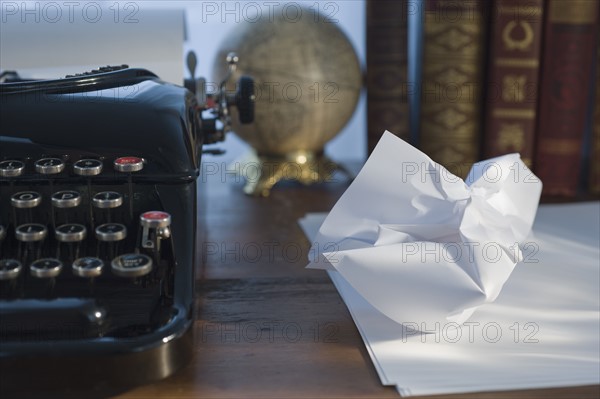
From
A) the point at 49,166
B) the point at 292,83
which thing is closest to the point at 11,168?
the point at 49,166

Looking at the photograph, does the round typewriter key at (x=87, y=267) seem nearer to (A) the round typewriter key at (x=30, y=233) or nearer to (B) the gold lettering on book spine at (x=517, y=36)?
(A) the round typewriter key at (x=30, y=233)

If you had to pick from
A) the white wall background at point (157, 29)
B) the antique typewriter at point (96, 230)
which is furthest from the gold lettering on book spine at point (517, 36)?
the antique typewriter at point (96, 230)

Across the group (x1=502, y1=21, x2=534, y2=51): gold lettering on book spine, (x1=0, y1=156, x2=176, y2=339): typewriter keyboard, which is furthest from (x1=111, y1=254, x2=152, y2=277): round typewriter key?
(x1=502, y1=21, x2=534, y2=51): gold lettering on book spine

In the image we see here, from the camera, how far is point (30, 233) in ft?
1.87

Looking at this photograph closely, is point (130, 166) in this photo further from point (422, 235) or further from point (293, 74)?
point (293, 74)

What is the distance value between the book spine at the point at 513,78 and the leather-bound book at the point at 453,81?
0.06 feet

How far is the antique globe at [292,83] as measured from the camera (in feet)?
3.49

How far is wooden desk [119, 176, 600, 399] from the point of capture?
0.54 metres

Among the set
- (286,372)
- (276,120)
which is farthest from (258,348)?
(276,120)

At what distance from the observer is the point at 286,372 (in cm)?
57

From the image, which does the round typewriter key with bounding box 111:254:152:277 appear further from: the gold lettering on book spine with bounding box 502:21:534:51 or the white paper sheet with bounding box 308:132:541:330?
the gold lettering on book spine with bounding box 502:21:534:51

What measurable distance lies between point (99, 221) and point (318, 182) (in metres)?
0.54

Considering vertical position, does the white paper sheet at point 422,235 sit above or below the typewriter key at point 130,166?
below

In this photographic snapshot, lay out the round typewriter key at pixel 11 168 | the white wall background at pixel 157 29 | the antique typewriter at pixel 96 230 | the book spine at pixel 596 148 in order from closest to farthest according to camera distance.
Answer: the antique typewriter at pixel 96 230, the round typewriter key at pixel 11 168, the white wall background at pixel 157 29, the book spine at pixel 596 148
